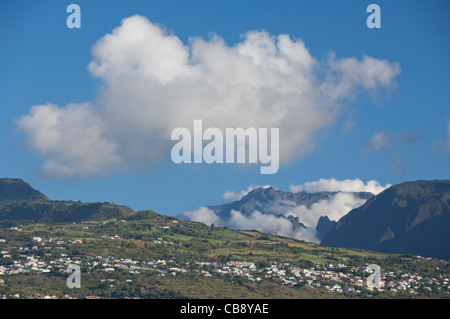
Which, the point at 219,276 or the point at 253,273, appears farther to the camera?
the point at 253,273

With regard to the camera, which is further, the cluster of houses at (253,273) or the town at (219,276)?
the cluster of houses at (253,273)

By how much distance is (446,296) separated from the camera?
176 metres

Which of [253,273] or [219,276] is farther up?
[253,273]

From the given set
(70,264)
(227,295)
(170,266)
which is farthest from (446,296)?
(70,264)

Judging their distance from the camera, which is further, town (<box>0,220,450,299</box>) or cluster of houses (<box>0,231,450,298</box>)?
cluster of houses (<box>0,231,450,298</box>)

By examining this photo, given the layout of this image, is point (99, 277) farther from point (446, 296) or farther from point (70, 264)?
point (446, 296)
